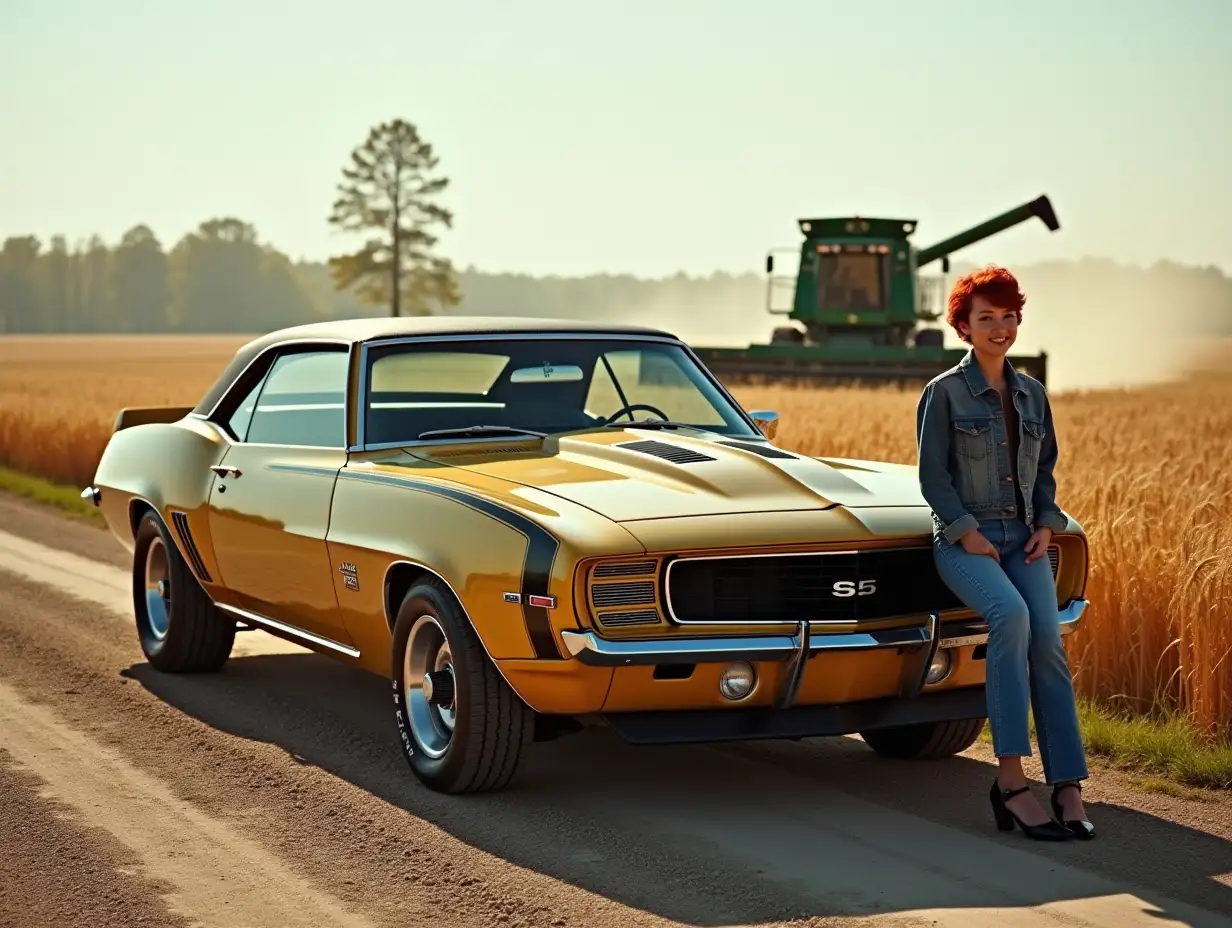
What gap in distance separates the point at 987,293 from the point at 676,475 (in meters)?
1.20

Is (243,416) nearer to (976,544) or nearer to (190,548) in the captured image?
(190,548)

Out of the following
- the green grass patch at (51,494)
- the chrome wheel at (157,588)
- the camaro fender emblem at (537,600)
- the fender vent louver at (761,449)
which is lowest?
the green grass patch at (51,494)

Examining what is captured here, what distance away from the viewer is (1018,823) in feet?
18.6

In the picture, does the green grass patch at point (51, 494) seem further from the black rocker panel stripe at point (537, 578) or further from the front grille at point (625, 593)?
the front grille at point (625, 593)

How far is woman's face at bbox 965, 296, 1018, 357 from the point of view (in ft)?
18.2

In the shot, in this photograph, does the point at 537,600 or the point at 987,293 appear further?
the point at 987,293

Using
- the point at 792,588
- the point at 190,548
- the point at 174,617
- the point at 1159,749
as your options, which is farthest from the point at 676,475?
the point at 174,617

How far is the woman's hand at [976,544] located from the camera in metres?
5.46

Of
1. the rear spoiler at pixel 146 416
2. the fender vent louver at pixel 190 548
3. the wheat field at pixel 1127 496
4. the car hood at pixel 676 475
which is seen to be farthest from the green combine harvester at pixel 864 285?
the car hood at pixel 676 475

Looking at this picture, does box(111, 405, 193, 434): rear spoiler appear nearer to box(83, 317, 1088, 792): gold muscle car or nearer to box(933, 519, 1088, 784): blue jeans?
box(83, 317, 1088, 792): gold muscle car

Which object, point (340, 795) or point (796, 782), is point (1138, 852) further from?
point (340, 795)

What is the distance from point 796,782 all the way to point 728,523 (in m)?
1.22

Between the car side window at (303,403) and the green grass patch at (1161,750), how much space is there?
2.88 m

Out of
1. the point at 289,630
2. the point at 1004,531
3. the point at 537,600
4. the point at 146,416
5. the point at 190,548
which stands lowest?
the point at 289,630
